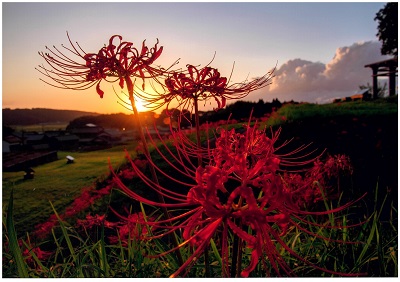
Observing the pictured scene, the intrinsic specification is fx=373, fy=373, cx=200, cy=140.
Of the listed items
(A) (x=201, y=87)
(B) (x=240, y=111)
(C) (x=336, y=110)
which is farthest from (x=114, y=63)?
(C) (x=336, y=110)

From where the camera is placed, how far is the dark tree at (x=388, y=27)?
2071mm

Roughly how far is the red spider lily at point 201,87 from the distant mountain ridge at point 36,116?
137cm

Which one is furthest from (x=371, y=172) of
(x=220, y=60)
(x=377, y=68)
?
(x=220, y=60)

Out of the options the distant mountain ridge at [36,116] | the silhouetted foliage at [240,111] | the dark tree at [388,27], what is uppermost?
the dark tree at [388,27]

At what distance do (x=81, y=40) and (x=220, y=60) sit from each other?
53 centimetres

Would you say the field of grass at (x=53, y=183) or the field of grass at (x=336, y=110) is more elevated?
the field of grass at (x=336, y=110)

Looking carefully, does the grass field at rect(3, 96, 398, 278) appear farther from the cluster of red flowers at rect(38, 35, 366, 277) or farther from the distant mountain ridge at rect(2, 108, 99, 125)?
the cluster of red flowers at rect(38, 35, 366, 277)

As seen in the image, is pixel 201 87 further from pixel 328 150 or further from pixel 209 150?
pixel 328 150

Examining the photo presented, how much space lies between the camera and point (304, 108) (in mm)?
2758

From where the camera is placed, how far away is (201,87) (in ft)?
3.28

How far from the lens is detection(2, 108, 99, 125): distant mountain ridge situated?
2117 mm

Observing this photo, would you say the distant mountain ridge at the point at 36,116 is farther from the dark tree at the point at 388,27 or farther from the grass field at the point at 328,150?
the dark tree at the point at 388,27

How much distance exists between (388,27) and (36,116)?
84.5 inches

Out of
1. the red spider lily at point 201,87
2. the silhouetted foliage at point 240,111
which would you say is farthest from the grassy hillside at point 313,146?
the red spider lily at point 201,87
